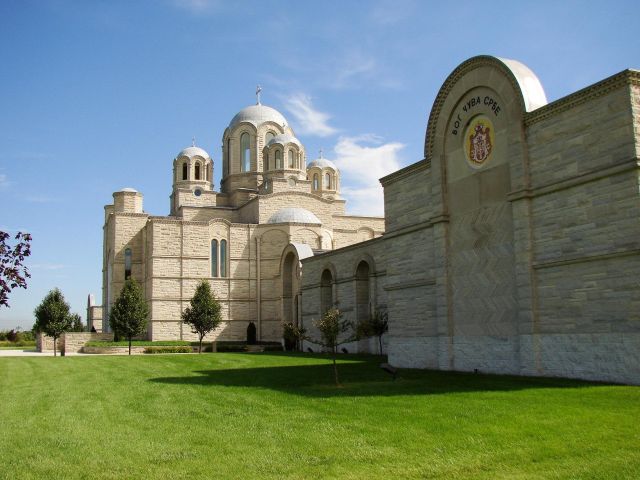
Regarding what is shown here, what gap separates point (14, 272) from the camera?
347 inches

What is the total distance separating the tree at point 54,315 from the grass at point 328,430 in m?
22.8

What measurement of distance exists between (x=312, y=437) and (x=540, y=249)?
9.06m

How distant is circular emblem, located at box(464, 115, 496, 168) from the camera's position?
18.9 meters

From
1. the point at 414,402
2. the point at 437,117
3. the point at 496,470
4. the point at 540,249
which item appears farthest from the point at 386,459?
the point at 437,117

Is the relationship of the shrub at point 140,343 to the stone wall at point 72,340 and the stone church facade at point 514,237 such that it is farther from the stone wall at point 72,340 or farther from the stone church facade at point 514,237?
the stone church facade at point 514,237

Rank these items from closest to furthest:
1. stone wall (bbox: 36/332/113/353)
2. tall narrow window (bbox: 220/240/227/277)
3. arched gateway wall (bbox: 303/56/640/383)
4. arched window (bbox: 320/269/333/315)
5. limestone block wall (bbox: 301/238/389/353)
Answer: arched gateway wall (bbox: 303/56/640/383), limestone block wall (bbox: 301/238/389/353), arched window (bbox: 320/269/333/315), stone wall (bbox: 36/332/113/353), tall narrow window (bbox: 220/240/227/277)

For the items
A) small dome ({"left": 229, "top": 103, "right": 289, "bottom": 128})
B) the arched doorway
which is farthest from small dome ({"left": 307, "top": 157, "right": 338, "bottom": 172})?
the arched doorway

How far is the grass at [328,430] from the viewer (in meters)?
8.17

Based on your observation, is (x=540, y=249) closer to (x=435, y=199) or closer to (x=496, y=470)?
(x=435, y=199)

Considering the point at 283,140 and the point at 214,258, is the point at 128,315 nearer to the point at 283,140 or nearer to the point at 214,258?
the point at 214,258

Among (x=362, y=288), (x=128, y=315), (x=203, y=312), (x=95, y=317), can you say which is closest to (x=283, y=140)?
(x=203, y=312)

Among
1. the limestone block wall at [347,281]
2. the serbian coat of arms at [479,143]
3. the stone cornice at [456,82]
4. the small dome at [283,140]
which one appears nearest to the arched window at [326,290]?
the limestone block wall at [347,281]

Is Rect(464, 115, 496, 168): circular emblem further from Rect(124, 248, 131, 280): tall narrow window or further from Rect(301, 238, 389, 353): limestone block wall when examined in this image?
Rect(124, 248, 131, 280): tall narrow window

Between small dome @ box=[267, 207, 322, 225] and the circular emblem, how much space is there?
91.7ft
